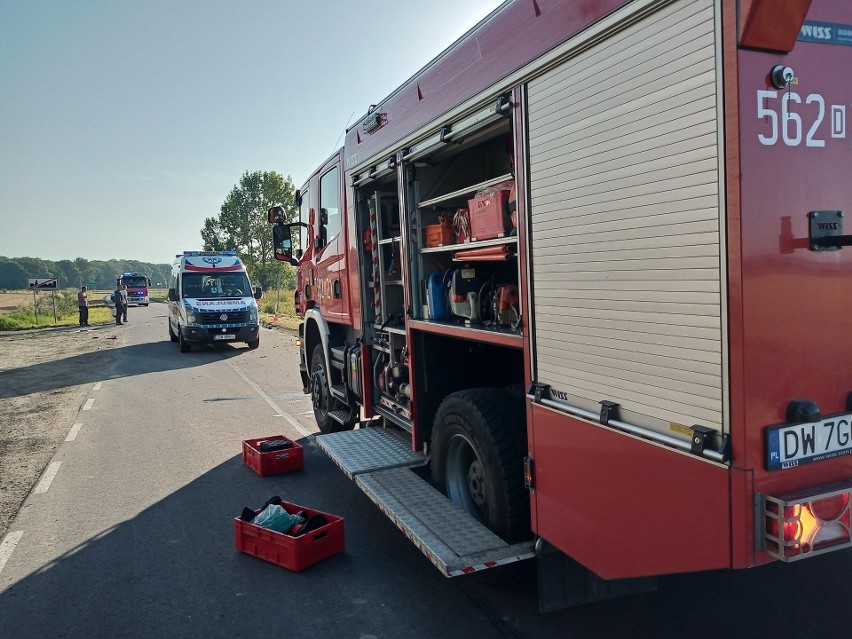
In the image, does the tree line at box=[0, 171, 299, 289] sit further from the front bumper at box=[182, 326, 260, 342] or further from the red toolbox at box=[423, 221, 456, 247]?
the red toolbox at box=[423, 221, 456, 247]

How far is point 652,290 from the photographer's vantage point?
254cm

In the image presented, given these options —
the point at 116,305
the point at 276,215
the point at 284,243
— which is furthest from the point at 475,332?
the point at 116,305

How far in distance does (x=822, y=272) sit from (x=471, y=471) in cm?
247

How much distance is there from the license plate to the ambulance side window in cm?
511

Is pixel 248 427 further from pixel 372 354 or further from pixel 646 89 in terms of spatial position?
pixel 646 89

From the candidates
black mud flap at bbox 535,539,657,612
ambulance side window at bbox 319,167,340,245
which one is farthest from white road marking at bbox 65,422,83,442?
black mud flap at bbox 535,539,657,612

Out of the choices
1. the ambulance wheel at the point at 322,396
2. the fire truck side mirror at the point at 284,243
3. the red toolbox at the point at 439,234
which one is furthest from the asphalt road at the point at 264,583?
the fire truck side mirror at the point at 284,243

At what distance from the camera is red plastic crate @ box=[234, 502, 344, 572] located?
14.5 feet

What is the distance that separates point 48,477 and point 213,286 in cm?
1276

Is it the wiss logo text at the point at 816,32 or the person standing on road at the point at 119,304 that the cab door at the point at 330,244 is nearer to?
the wiss logo text at the point at 816,32

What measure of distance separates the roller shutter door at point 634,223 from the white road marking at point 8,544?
4255 millimetres

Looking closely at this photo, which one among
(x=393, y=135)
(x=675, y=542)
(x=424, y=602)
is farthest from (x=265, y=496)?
(x=675, y=542)

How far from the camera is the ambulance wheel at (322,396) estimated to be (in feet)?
25.0

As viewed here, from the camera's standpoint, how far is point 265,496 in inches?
237
